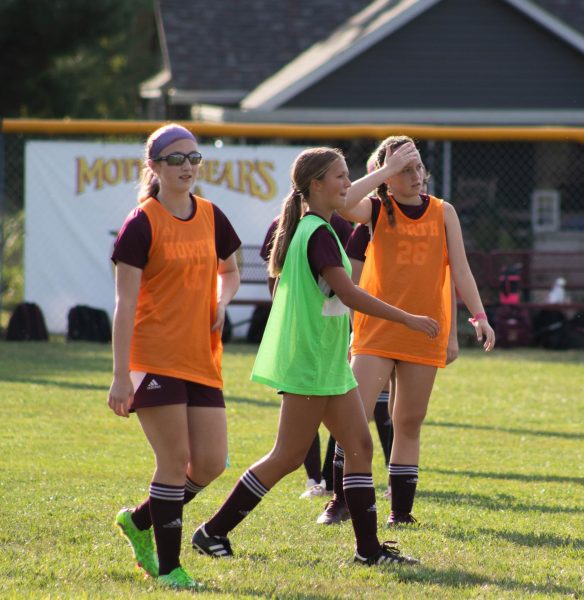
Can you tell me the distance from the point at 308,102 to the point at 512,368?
10765mm

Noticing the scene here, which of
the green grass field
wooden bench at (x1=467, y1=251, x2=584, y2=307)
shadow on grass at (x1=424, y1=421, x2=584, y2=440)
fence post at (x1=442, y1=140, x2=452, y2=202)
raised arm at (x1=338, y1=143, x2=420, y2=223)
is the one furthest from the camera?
fence post at (x1=442, y1=140, x2=452, y2=202)

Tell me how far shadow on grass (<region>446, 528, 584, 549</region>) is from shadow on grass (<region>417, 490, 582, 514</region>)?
0.72 metres

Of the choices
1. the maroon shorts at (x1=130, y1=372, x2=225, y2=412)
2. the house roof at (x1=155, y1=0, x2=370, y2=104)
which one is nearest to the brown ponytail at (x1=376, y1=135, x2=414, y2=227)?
the maroon shorts at (x1=130, y1=372, x2=225, y2=412)

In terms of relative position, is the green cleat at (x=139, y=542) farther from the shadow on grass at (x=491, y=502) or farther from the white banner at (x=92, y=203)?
the white banner at (x=92, y=203)

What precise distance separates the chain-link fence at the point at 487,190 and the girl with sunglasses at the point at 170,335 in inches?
381

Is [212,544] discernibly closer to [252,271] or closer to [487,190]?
[252,271]

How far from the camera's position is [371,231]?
6348mm

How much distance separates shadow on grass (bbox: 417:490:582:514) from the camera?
23.1ft

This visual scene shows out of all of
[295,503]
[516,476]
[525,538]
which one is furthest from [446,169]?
[525,538]

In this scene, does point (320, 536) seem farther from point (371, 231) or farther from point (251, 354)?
point (251, 354)

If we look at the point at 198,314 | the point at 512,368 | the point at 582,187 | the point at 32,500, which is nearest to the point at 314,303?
the point at 198,314

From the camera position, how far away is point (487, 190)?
22109 millimetres

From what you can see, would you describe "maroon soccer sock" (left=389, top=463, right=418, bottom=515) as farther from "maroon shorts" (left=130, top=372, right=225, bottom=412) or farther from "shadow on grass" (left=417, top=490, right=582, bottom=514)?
"maroon shorts" (left=130, top=372, right=225, bottom=412)

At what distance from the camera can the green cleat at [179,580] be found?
16.5ft
